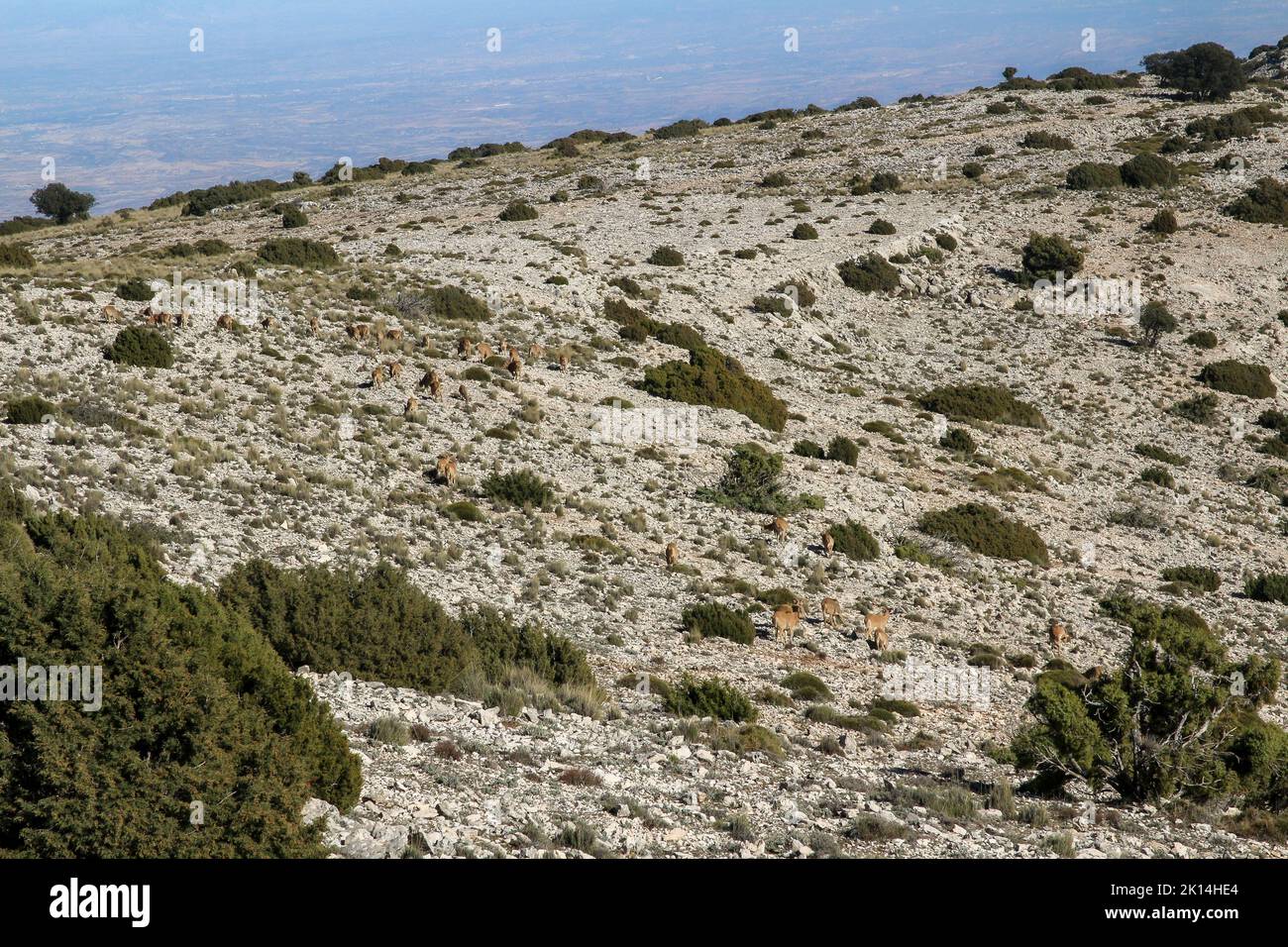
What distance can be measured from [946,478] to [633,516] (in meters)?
12.2

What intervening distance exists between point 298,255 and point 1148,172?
2032 inches

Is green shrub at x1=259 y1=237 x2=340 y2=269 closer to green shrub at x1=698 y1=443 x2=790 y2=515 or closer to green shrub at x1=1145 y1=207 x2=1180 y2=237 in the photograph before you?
green shrub at x1=698 y1=443 x2=790 y2=515

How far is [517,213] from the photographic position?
5500 cm

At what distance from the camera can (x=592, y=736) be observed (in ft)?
40.8

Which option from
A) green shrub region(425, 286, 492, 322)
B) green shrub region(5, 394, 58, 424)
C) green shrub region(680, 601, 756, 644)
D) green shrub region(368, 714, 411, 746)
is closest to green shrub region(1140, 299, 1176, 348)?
green shrub region(425, 286, 492, 322)

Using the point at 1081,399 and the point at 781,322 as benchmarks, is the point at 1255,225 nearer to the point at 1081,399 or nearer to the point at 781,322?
the point at 1081,399

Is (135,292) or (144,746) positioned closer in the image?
(144,746)

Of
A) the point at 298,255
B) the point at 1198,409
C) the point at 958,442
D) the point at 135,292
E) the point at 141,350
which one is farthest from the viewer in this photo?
the point at 298,255

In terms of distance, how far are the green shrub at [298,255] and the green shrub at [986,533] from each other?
2612 centimetres

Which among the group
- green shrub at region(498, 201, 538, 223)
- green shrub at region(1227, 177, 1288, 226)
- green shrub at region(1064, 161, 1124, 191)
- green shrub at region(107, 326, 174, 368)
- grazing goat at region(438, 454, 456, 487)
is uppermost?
green shrub at region(1064, 161, 1124, 191)

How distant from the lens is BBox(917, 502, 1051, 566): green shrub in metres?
25.9

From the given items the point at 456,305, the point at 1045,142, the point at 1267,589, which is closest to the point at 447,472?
the point at 456,305

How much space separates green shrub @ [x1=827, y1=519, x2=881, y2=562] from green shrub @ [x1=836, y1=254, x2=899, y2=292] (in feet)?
92.5

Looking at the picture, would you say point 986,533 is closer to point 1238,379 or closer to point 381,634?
point 381,634
